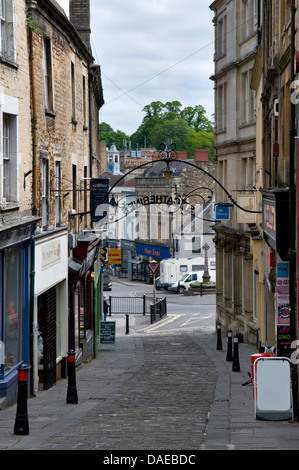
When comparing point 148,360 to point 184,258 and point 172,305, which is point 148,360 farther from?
point 184,258

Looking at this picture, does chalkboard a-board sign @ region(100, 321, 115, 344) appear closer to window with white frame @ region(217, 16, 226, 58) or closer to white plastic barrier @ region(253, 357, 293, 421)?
window with white frame @ region(217, 16, 226, 58)

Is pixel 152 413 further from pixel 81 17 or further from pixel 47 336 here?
pixel 81 17

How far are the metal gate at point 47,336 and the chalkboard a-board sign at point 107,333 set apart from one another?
8.68m

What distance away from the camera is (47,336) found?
666 inches

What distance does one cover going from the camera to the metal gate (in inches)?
661

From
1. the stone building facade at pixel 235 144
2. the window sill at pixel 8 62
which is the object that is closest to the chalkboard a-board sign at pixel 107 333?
the stone building facade at pixel 235 144

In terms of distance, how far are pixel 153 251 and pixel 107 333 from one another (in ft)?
148

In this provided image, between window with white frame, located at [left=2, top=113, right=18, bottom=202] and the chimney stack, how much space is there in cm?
1366

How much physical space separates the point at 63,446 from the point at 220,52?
25.3 m

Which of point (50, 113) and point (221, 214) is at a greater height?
point (50, 113)

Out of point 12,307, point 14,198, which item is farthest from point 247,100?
point 12,307

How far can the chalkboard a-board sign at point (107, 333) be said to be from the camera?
26.2 metres

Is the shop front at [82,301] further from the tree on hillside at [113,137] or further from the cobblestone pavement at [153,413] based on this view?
the tree on hillside at [113,137]

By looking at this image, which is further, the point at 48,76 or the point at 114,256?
the point at 114,256
